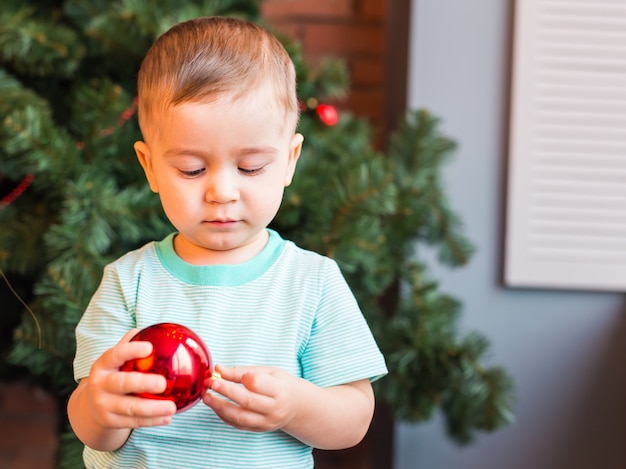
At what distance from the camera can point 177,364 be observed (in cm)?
62

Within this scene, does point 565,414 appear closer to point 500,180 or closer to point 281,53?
point 500,180

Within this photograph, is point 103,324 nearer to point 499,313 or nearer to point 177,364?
point 177,364

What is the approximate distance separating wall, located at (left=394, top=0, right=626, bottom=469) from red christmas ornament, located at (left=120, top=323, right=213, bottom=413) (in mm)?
1049

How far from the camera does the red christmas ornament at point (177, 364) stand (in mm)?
615

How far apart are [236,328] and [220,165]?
0.52 ft

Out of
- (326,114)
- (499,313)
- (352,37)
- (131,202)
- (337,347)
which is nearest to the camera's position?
(337,347)

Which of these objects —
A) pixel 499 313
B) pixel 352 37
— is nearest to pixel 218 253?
pixel 499 313

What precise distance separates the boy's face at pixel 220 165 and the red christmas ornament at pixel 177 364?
12cm

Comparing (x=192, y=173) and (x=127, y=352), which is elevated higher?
(x=192, y=173)

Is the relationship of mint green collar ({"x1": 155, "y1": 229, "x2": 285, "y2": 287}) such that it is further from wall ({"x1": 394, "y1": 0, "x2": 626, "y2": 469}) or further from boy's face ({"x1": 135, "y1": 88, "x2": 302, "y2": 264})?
wall ({"x1": 394, "y1": 0, "x2": 626, "y2": 469})

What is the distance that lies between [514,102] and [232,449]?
109 centimetres

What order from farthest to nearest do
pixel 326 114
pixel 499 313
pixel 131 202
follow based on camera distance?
pixel 499 313 → pixel 326 114 → pixel 131 202

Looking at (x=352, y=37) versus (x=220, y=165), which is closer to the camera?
(x=220, y=165)

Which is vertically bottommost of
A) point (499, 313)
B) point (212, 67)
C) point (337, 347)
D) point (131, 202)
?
point (499, 313)
